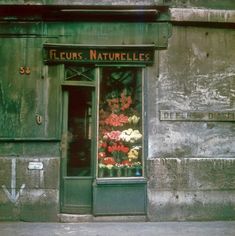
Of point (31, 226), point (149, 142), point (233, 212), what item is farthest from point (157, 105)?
point (31, 226)

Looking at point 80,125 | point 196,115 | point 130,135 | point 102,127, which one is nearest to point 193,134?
point 196,115

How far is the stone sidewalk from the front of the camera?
7.77 m

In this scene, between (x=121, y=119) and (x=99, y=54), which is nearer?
(x=99, y=54)

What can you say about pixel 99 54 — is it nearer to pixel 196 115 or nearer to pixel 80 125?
pixel 80 125

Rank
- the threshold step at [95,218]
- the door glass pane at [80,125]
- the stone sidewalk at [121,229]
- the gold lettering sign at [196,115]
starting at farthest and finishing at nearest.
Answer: the door glass pane at [80,125], the gold lettering sign at [196,115], the threshold step at [95,218], the stone sidewalk at [121,229]

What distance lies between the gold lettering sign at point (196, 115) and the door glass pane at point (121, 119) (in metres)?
0.57

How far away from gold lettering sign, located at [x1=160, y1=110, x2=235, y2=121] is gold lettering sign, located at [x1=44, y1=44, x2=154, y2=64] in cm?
115

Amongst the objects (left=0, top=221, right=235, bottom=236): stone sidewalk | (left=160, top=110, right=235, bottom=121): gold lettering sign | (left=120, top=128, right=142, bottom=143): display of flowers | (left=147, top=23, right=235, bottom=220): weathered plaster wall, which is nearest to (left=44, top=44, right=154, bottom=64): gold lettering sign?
(left=147, top=23, right=235, bottom=220): weathered plaster wall

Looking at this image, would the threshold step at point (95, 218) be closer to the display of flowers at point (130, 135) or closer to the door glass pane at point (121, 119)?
the door glass pane at point (121, 119)

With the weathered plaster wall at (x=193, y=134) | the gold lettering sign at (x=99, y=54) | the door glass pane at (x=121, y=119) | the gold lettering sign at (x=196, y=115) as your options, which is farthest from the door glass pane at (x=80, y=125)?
the gold lettering sign at (x=196, y=115)

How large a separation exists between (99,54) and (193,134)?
2545 mm

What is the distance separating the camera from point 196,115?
899 cm

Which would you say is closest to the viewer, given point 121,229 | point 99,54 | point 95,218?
point 121,229

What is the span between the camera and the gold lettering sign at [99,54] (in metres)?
8.84
